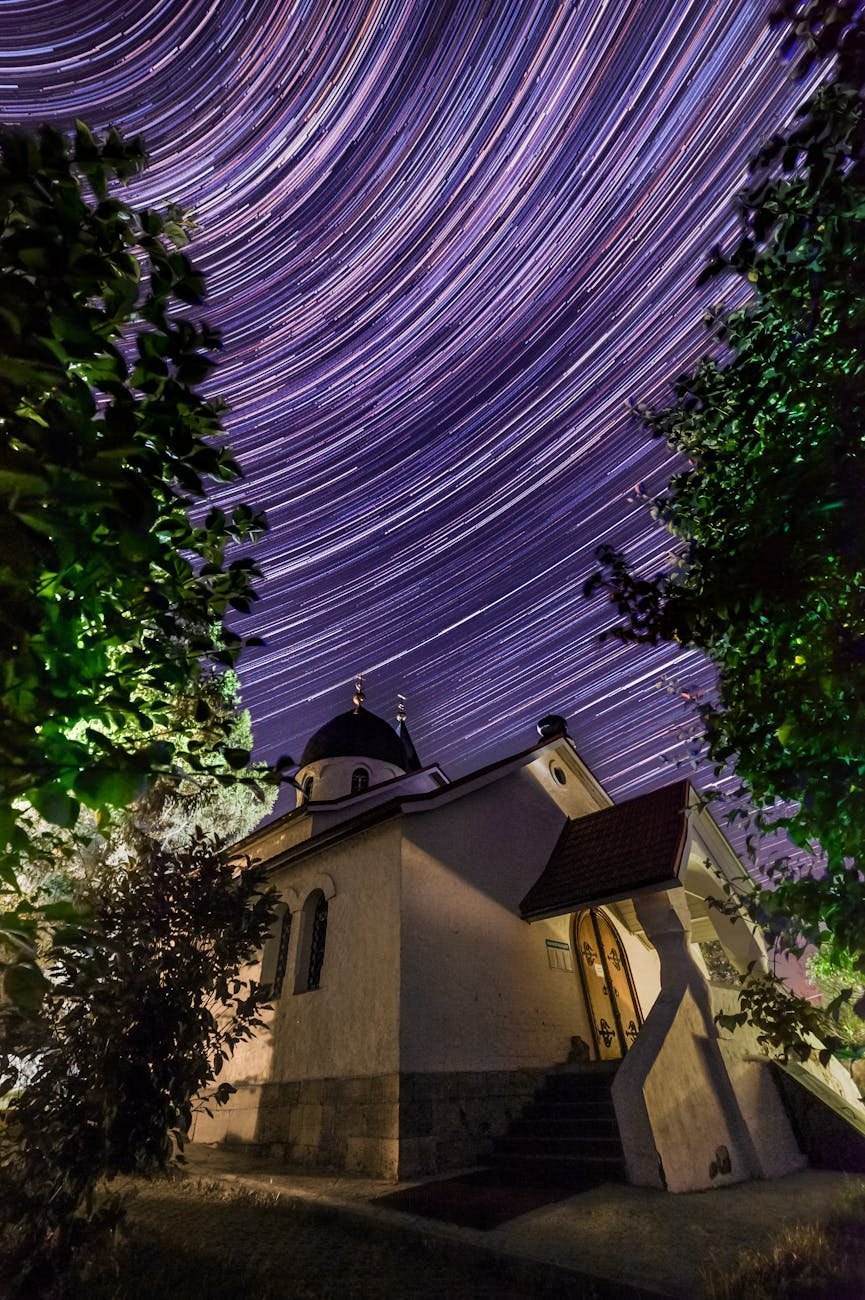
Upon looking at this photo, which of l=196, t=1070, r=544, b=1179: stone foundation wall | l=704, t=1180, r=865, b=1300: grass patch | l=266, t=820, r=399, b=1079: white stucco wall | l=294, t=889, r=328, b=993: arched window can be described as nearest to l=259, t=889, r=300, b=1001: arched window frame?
l=294, t=889, r=328, b=993: arched window

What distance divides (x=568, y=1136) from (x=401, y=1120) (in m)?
2.66

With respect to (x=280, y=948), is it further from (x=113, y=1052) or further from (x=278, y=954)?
(x=113, y=1052)

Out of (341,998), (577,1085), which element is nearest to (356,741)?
(341,998)

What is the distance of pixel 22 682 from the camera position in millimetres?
2082

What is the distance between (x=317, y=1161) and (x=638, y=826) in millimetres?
8469

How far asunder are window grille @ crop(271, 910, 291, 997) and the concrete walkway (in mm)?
4916

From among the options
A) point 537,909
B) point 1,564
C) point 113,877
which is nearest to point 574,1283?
point 113,877

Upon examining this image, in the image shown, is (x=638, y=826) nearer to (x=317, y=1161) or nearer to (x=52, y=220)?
(x=317, y=1161)

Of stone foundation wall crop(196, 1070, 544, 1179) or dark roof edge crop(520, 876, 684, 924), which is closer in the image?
stone foundation wall crop(196, 1070, 544, 1179)

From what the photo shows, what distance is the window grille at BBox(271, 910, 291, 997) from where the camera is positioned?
14.1 meters

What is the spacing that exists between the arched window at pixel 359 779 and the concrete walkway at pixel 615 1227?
46.3 feet

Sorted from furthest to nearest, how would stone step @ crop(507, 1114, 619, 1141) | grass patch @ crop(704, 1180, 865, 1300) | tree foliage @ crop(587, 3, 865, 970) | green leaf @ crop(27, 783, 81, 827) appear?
stone step @ crop(507, 1114, 619, 1141) → grass patch @ crop(704, 1180, 865, 1300) → tree foliage @ crop(587, 3, 865, 970) → green leaf @ crop(27, 783, 81, 827)

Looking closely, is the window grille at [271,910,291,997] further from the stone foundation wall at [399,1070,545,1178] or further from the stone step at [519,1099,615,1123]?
the stone step at [519,1099,615,1123]

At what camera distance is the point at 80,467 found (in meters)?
1.93
